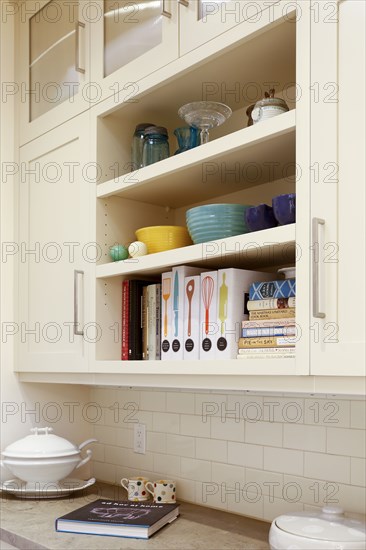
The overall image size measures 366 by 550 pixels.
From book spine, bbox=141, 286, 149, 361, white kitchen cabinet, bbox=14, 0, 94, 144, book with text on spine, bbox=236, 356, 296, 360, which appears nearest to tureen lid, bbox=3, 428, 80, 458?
book spine, bbox=141, 286, 149, 361

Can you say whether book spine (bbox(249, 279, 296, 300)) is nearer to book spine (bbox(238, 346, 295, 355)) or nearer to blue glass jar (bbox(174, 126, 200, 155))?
book spine (bbox(238, 346, 295, 355))

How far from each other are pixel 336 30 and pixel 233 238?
528mm

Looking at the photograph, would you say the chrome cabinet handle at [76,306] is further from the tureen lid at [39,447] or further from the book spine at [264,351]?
the book spine at [264,351]

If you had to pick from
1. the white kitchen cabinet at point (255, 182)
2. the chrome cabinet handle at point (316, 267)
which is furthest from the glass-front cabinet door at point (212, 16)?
the chrome cabinet handle at point (316, 267)

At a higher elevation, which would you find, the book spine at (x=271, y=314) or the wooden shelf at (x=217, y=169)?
the wooden shelf at (x=217, y=169)

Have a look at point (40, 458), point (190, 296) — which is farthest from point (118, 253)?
point (40, 458)

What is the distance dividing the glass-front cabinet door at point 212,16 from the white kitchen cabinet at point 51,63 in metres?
0.50

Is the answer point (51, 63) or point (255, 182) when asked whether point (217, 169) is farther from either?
point (51, 63)

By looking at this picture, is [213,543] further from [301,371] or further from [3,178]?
[3,178]

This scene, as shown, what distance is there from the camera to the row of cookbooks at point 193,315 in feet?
5.51

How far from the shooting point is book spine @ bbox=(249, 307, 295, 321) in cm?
156

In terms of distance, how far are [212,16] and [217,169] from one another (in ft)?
1.33

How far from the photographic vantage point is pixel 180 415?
2268 mm

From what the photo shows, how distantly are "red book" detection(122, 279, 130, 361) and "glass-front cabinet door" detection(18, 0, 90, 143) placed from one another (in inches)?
24.3
